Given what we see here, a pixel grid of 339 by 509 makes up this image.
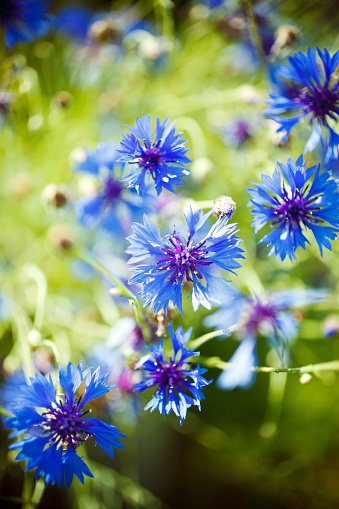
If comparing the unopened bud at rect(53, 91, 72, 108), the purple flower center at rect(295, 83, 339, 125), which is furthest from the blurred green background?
the purple flower center at rect(295, 83, 339, 125)

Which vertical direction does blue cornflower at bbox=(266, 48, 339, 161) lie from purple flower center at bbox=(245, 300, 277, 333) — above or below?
above

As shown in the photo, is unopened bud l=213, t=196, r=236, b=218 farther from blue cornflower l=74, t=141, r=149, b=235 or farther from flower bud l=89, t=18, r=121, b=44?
flower bud l=89, t=18, r=121, b=44

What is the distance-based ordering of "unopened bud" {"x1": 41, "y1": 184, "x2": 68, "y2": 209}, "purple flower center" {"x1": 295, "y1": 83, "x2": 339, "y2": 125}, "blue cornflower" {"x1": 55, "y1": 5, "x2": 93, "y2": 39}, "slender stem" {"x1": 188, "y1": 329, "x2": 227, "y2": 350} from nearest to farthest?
"slender stem" {"x1": 188, "y1": 329, "x2": 227, "y2": 350}
"purple flower center" {"x1": 295, "y1": 83, "x2": 339, "y2": 125}
"unopened bud" {"x1": 41, "y1": 184, "x2": 68, "y2": 209}
"blue cornflower" {"x1": 55, "y1": 5, "x2": 93, "y2": 39}

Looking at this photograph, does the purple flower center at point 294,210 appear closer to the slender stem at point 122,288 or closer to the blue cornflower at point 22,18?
the slender stem at point 122,288

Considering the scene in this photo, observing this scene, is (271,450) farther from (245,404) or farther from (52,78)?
(52,78)

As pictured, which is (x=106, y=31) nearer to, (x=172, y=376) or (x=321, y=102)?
(x=321, y=102)

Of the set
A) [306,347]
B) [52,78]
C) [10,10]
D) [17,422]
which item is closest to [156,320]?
[17,422]

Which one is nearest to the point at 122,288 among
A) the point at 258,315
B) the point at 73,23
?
the point at 258,315

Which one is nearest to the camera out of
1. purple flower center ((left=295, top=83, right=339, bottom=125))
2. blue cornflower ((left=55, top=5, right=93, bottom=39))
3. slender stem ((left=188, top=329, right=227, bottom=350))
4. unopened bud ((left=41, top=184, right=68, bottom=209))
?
slender stem ((left=188, top=329, right=227, bottom=350))
